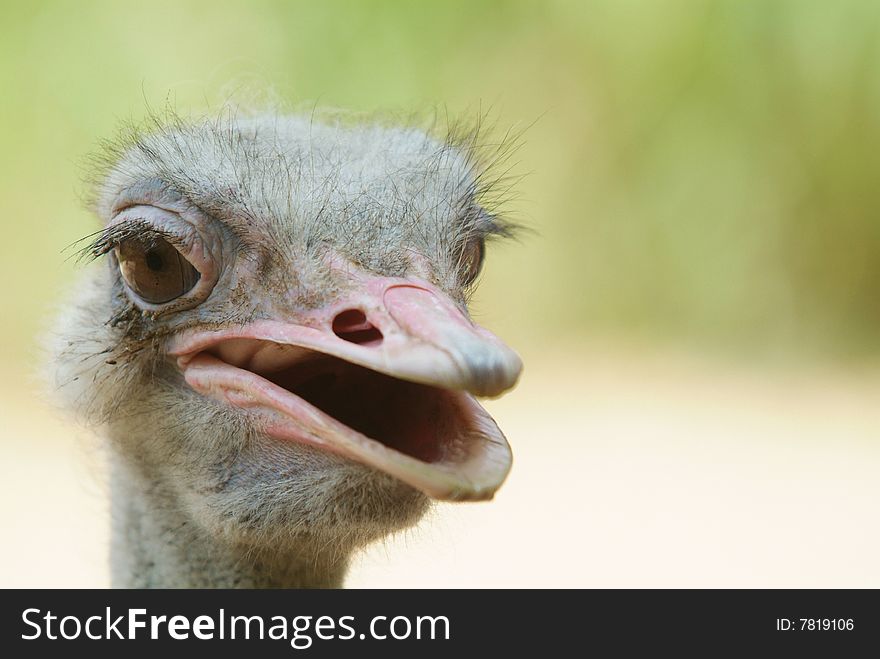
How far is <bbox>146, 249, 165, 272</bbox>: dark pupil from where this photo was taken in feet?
6.32

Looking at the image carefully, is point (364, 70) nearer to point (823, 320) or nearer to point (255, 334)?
point (823, 320)

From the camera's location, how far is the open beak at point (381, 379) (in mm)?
1470

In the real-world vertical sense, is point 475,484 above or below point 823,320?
below

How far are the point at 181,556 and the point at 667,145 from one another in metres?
6.90

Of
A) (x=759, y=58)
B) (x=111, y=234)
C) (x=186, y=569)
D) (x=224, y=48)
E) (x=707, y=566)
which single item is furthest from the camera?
(x=759, y=58)

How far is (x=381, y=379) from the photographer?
71.6 inches

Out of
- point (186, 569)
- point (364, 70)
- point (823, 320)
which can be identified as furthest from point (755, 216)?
point (186, 569)

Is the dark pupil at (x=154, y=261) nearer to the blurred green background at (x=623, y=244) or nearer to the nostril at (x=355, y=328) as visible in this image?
the nostril at (x=355, y=328)

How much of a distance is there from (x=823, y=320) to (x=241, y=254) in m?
7.60

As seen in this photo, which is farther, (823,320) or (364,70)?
(823,320)

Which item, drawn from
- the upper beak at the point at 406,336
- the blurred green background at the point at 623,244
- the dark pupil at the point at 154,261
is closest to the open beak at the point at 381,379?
the upper beak at the point at 406,336

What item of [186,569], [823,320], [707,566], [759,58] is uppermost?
[759,58]

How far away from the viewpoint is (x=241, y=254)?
1882 mm

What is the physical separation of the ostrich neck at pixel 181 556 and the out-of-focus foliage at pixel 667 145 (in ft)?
17.4
